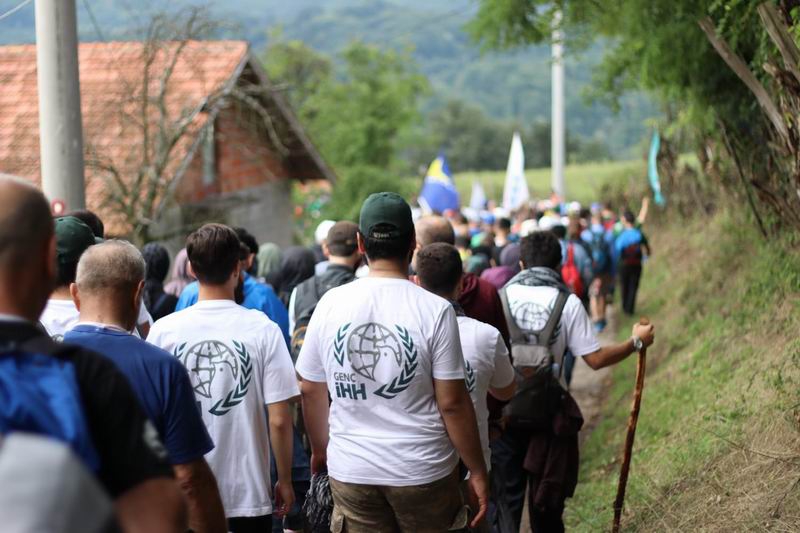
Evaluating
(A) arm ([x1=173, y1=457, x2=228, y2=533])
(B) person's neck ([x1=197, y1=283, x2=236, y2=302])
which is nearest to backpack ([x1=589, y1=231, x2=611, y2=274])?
(B) person's neck ([x1=197, y1=283, x2=236, y2=302])

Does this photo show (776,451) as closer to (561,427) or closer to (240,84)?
(561,427)

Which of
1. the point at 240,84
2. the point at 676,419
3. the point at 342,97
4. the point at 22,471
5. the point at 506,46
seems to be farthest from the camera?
the point at 342,97

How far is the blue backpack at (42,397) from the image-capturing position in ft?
6.58

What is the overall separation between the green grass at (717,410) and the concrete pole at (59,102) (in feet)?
14.7

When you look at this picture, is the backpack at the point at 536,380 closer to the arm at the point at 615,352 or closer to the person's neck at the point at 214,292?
the arm at the point at 615,352

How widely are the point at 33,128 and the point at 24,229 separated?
1533 cm

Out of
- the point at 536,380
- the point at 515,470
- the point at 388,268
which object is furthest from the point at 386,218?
the point at 515,470

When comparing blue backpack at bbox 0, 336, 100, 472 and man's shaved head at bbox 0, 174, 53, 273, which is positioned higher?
man's shaved head at bbox 0, 174, 53, 273

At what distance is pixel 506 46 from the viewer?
1270 cm

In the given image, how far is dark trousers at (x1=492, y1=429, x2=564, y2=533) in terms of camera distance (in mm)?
6344

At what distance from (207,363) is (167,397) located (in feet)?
3.86

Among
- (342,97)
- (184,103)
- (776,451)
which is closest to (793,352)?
(776,451)

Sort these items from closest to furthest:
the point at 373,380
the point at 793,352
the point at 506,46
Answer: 1. the point at 373,380
2. the point at 793,352
3. the point at 506,46

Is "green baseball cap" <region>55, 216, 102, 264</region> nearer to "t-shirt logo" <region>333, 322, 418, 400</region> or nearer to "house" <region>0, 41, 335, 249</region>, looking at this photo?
"t-shirt logo" <region>333, 322, 418, 400</region>
